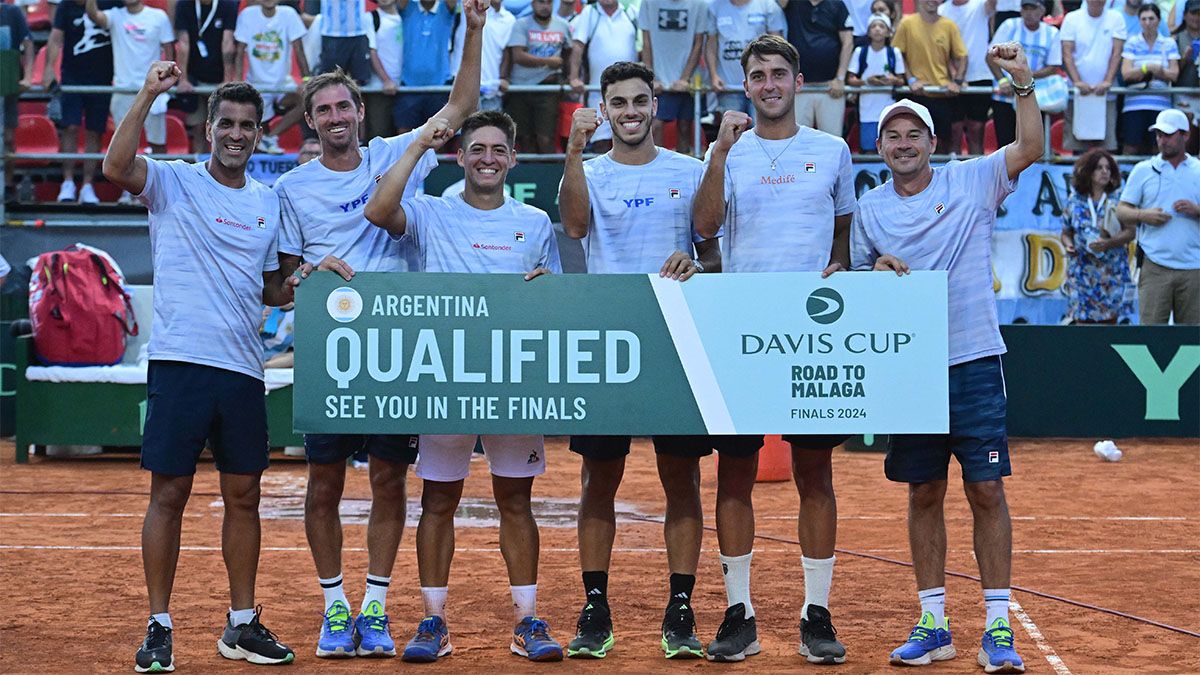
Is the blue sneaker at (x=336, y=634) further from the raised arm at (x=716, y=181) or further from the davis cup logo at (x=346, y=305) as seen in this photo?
the raised arm at (x=716, y=181)

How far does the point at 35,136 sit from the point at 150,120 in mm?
1959

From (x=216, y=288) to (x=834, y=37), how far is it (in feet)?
34.1

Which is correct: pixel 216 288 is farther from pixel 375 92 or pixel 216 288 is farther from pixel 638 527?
pixel 375 92

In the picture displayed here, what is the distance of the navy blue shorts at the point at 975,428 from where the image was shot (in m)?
6.43

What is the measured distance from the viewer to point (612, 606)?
7762 mm

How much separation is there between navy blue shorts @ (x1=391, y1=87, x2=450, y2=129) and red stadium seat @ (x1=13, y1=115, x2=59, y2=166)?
13.7 feet

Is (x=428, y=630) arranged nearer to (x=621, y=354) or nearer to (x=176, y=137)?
(x=621, y=354)

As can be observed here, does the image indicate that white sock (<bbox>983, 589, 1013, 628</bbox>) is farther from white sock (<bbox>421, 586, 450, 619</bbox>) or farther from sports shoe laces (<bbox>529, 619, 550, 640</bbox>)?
white sock (<bbox>421, 586, 450, 619</bbox>)

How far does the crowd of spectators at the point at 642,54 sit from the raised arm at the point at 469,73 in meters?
8.81

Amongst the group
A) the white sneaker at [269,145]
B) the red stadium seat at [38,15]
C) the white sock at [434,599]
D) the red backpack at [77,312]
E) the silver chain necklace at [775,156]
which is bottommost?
the white sock at [434,599]

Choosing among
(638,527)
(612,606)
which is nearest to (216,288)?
(612,606)

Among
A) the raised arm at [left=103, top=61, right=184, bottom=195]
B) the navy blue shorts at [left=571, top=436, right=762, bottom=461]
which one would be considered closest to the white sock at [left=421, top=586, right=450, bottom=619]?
the navy blue shorts at [left=571, top=436, right=762, bottom=461]

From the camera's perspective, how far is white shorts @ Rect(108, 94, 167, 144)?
52.7 ft

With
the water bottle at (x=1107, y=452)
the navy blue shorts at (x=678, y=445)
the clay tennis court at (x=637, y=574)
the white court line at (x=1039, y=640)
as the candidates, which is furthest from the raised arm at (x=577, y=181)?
the water bottle at (x=1107, y=452)
